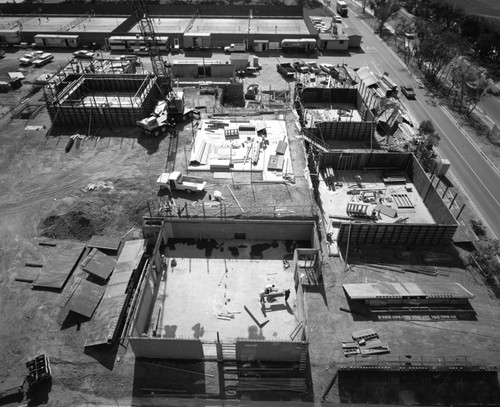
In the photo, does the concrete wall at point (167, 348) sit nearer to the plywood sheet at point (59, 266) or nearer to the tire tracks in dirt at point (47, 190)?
the plywood sheet at point (59, 266)

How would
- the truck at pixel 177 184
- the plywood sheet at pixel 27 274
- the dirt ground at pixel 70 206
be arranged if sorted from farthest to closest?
the truck at pixel 177 184 → the plywood sheet at pixel 27 274 → the dirt ground at pixel 70 206

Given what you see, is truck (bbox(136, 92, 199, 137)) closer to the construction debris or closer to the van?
the van

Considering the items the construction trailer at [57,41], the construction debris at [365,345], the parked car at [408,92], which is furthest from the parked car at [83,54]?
the construction debris at [365,345]

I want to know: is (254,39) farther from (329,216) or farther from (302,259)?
(302,259)

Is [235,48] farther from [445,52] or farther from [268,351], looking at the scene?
[268,351]

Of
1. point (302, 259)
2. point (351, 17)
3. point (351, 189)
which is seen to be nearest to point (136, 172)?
point (302, 259)

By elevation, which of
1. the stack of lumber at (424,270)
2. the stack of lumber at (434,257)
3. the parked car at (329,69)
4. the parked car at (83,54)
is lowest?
the stack of lumber at (424,270)
